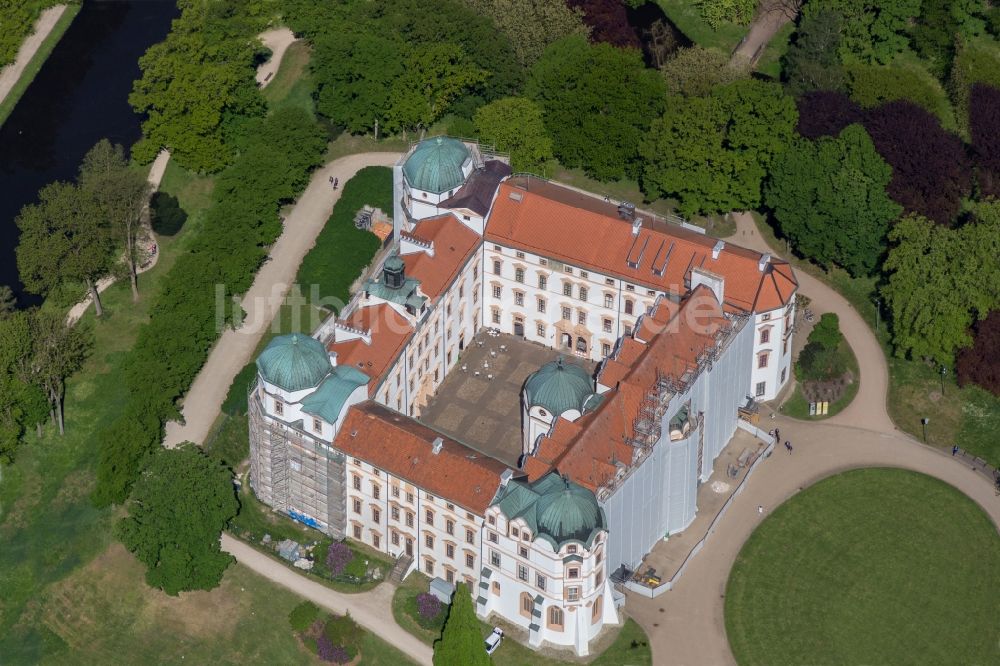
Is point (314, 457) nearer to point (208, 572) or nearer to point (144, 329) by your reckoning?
point (208, 572)

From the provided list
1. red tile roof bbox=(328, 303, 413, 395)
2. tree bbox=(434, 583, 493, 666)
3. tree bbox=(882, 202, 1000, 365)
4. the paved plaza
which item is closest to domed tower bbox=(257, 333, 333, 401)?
red tile roof bbox=(328, 303, 413, 395)

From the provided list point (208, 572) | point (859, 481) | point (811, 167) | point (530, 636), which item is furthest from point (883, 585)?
point (208, 572)

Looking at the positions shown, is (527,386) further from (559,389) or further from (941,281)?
(941,281)

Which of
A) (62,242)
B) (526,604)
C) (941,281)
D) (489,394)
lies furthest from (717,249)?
(62,242)

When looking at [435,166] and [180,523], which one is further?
[435,166]

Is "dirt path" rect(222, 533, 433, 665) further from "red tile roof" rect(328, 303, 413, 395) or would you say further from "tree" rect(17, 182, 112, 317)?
"tree" rect(17, 182, 112, 317)
